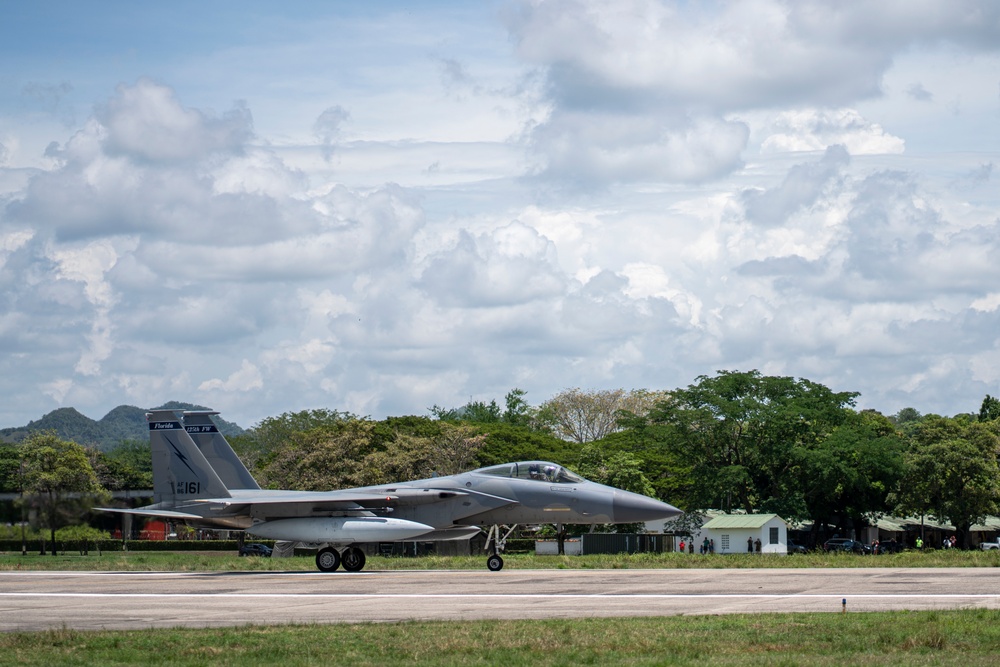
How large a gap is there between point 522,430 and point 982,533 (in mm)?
37614

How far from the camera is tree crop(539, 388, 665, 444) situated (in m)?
118

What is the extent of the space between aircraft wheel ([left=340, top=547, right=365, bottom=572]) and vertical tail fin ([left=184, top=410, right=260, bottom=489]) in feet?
15.2

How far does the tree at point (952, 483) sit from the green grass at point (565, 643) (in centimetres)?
5338

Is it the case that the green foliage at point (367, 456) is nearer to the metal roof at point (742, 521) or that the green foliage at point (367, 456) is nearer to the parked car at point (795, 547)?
the metal roof at point (742, 521)

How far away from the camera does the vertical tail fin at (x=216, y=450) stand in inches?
1281

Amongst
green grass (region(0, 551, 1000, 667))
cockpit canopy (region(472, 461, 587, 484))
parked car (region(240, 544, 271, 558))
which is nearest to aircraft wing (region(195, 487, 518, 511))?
cockpit canopy (region(472, 461, 587, 484))

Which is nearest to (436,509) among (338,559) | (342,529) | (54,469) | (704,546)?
(342,529)

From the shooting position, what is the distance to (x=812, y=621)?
1466cm

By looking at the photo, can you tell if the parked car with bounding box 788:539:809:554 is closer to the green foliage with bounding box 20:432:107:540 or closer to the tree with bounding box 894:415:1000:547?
the tree with bounding box 894:415:1000:547

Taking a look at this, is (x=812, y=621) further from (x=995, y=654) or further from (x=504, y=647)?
(x=504, y=647)

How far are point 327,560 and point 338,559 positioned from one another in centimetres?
34

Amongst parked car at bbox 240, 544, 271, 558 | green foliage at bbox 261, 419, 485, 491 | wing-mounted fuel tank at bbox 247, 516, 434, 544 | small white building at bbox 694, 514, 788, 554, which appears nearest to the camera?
wing-mounted fuel tank at bbox 247, 516, 434, 544

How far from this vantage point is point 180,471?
1215 inches

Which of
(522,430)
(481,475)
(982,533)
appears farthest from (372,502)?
(982,533)
